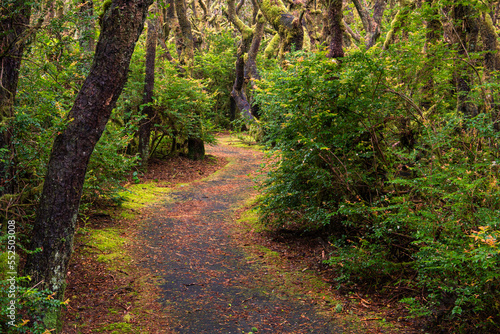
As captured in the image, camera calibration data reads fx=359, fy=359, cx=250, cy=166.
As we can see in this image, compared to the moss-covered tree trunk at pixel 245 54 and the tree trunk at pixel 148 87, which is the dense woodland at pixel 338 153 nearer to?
the tree trunk at pixel 148 87

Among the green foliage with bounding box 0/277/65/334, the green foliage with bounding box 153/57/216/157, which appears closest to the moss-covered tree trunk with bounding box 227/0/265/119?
the green foliage with bounding box 153/57/216/157

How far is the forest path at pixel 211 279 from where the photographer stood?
176 inches

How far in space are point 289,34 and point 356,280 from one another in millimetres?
11608

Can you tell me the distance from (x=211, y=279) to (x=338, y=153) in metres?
2.93

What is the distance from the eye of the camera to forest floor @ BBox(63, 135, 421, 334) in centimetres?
440

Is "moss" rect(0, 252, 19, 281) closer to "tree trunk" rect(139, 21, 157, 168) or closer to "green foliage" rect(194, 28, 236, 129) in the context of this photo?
"tree trunk" rect(139, 21, 157, 168)

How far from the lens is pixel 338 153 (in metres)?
6.04

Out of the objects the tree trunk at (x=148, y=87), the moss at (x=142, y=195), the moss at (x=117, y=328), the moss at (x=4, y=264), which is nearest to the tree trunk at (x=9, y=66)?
the moss at (x=4, y=264)

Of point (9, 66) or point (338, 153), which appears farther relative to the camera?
point (338, 153)

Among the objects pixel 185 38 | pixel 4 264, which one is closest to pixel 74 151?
pixel 4 264

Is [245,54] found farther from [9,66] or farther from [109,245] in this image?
[9,66]

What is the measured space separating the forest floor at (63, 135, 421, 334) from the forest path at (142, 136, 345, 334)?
1cm

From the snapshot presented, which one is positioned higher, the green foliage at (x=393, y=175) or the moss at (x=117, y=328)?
the green foliage at (x=393, y=175)

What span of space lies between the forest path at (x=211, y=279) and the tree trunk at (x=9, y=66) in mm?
2586
